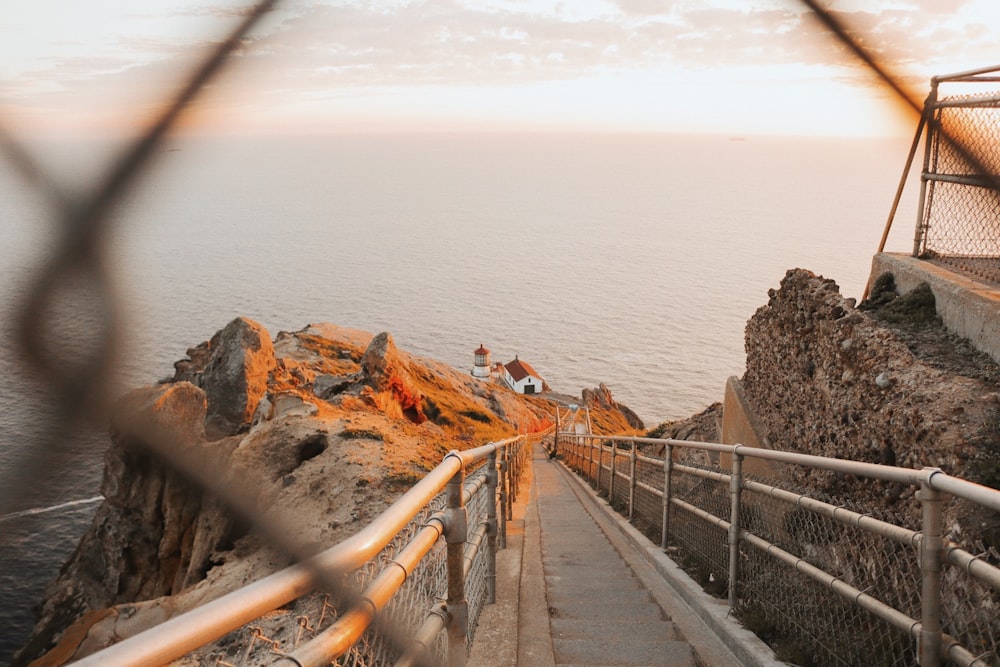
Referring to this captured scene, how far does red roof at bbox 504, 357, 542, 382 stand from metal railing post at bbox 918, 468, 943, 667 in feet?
211

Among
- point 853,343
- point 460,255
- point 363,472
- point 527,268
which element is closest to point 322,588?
point 853,343

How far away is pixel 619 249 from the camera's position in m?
106

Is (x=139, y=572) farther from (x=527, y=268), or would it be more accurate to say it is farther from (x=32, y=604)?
(x=527, y=268)

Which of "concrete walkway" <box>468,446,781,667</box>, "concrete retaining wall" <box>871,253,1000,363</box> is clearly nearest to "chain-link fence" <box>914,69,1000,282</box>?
"concrete retaining wall" <box>871,253,1000,363</box>

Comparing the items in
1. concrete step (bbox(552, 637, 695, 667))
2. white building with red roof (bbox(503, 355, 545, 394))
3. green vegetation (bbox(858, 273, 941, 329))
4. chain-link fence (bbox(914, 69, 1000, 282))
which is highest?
chain-link fence (bbox(914, 69, 1000, 282))

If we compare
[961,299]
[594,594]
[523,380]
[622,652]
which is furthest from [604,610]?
[523,380]

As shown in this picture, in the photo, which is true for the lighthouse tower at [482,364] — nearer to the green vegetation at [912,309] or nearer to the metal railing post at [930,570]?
the green vegetation at [912,309]

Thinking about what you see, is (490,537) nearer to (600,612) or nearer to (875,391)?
(600,612)

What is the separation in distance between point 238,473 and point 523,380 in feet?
207

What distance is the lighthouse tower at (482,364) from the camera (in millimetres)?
67812

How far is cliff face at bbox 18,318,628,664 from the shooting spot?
10922mm

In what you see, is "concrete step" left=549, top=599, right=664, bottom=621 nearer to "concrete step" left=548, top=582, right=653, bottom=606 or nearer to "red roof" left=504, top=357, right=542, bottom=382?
"concrete step" left=548, top=582, right=653, bottom=606

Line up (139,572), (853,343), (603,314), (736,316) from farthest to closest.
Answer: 1. (603,314)
2. (736,316)
3. (139,572)
4. (853,343)

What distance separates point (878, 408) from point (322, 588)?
542 centimetres
